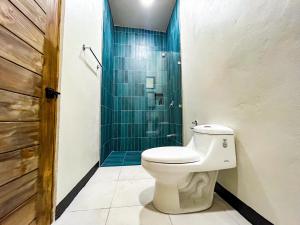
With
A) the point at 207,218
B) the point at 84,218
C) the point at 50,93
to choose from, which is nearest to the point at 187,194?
the point at 207,218

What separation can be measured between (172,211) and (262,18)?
1242 mm

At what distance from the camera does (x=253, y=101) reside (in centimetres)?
90

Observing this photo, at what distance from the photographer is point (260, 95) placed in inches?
33.7

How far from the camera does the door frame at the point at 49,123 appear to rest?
811 mm

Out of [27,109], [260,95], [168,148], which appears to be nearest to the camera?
[27,109]

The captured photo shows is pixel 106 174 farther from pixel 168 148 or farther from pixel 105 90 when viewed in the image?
pixel 105 90

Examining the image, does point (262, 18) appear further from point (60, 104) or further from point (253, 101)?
point (60, 104)

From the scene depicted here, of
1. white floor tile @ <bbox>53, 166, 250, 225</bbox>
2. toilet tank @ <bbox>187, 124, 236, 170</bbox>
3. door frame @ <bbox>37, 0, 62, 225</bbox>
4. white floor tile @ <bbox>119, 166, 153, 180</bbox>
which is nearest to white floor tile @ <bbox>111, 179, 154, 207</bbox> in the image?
white floor tile @ <bbox>53, 166, 250, 225</bbox>

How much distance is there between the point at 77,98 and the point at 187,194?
1138 millimetres

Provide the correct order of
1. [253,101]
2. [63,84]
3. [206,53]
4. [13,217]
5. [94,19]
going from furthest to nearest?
1. [94,19]
2. [206,53]
3. [63,84]
4. [253,101]
5. [13,217]

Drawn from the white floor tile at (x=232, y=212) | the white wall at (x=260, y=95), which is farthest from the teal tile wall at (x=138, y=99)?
the white floor tile at (x=232, y=212)

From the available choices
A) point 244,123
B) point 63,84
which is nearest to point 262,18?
point 244,123

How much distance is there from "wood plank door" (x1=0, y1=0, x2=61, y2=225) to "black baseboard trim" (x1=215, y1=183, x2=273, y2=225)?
3.74 feet

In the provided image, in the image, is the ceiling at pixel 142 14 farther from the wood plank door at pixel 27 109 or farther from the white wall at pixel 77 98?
the wood plank door at pixel 27 109
